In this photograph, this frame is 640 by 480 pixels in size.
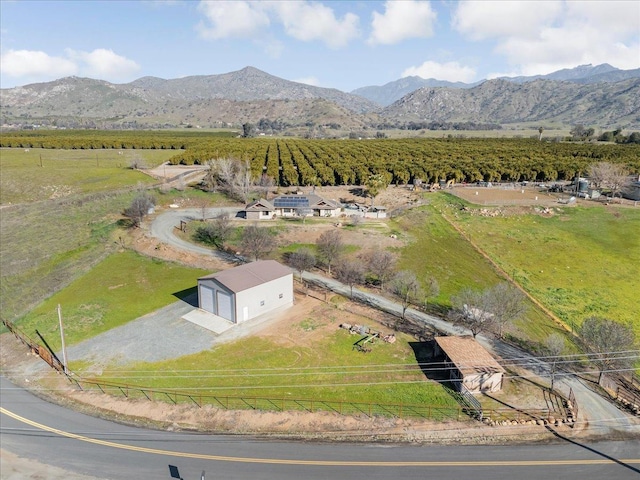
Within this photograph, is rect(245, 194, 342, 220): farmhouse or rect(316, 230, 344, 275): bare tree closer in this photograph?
rect(316, 230, 344, 275): bare tree

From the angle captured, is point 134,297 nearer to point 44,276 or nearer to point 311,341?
point 44,276

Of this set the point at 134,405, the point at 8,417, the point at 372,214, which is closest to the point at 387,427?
the point at 134,405

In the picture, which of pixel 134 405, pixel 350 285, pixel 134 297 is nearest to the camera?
pixel 134 405

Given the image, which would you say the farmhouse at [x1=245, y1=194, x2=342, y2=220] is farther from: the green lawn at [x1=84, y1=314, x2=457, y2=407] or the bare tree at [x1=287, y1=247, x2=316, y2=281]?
the green lawn at [x1=84, y1=314, x2=457, y2=407]

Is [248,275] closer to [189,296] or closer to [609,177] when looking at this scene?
[189,296]

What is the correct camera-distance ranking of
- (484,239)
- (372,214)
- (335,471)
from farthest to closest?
(372,214) → (484,239) → (335,471)

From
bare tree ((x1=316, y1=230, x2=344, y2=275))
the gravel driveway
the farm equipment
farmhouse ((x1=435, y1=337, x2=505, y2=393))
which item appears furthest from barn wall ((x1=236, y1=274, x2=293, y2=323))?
farmhouse ((x1=435, y1=337, x2=505, y2=393))
